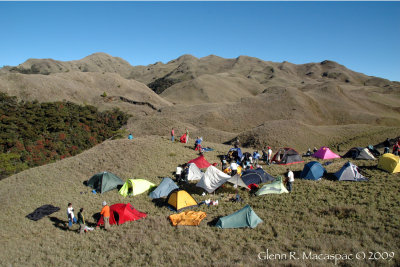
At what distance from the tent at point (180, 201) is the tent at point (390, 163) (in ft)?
53.8

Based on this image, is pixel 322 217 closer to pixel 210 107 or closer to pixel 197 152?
pixel 197 152

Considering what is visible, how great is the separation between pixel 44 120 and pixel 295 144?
54.6 meters

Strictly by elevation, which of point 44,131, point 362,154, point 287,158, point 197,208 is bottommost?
point 197,208

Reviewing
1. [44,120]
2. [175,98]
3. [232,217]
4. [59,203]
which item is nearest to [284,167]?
[232,217]

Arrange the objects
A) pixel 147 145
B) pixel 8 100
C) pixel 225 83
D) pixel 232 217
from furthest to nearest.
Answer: pixel 225 83 < pixel 8 100 < pixel 147 145 < pixel 232 217

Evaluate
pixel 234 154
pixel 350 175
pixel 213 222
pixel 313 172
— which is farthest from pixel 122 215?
pixel 350 175

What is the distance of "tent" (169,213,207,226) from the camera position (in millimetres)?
13641

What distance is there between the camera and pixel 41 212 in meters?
17.1

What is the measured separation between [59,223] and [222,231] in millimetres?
10947

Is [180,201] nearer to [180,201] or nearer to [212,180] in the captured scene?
[180,201]

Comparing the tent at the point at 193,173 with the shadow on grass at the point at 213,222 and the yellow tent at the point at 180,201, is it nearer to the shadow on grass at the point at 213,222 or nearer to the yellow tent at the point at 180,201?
the yellow tent at the point at 180,201

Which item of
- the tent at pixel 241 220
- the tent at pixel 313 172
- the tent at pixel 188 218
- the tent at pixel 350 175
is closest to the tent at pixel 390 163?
the tent at pixel 350 175

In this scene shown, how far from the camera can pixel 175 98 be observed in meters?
132

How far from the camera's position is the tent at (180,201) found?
15.6 metres
